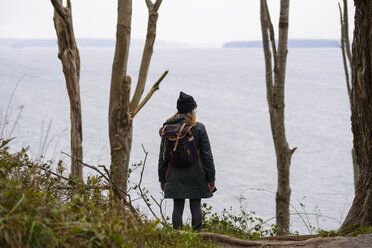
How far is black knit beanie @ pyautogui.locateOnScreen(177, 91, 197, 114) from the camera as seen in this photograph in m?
5.98

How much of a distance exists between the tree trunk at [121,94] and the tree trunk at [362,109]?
10.2 ft

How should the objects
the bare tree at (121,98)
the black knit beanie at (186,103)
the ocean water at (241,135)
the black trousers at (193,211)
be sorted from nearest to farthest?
the black knit beanie at (186,103), the black trousers at (193,211), the bare tree at (121,98), the ocean water at (241,135)

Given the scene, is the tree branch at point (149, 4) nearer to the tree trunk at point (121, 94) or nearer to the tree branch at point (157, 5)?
the tree branch at point (157, 5)

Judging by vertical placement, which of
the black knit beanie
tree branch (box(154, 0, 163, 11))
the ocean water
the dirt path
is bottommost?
the ocean water

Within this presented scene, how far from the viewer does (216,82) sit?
68.2 meters

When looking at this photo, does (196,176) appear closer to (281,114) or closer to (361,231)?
(361,231)

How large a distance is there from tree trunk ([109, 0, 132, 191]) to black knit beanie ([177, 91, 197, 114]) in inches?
60.5

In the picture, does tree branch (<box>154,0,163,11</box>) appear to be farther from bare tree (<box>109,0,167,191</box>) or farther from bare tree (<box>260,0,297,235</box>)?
bare tree (<box>260,0,297,235</box>)

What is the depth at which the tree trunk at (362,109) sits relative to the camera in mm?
5504

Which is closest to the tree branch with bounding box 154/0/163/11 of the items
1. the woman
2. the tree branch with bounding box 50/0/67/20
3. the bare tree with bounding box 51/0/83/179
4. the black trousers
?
the bare tree with bounding box 51/0/83/179

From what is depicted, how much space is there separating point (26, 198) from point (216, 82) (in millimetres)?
65358

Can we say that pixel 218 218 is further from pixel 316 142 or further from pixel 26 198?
pixel 316 142

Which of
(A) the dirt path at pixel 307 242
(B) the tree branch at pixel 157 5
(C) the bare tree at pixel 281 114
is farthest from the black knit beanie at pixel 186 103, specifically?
(C) the bare tree at pixel 281 114

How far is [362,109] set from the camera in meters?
5.74
